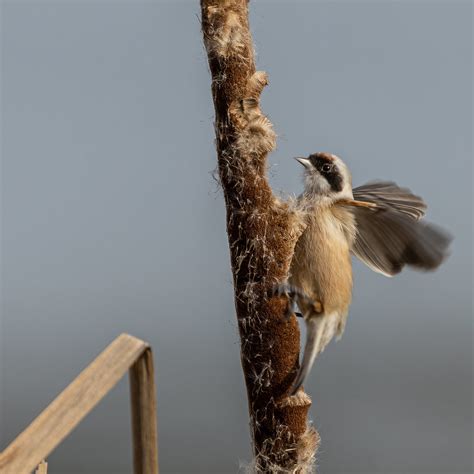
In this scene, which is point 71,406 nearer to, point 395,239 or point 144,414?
point 144,414

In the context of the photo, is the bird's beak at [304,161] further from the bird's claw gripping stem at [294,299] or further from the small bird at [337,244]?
the bird's claw gripping stem at [294,299]

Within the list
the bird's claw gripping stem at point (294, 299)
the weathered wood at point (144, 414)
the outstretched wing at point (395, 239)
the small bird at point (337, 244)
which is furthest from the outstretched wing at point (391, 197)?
the weathered wood at point (144, 414)

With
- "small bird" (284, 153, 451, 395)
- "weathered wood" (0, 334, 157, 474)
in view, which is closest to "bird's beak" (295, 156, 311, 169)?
"small bird" (284, 153, 451, 395)

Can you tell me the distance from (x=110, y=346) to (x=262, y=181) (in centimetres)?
47

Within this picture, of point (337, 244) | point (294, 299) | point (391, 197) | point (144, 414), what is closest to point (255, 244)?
point (294, 299)

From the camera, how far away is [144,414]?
1.23 metres

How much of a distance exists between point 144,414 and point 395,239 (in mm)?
780

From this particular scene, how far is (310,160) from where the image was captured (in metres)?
1.84

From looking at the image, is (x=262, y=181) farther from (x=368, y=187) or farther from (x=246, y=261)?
(x=368, y=187)

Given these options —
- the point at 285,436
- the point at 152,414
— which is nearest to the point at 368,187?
the point at 285,436

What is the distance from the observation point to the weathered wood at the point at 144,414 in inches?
48.5

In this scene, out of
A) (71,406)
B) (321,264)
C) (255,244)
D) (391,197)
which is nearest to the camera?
(71,406)

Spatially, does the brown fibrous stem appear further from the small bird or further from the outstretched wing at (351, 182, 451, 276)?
the outstretched wing at (351, 182, 451, 276)

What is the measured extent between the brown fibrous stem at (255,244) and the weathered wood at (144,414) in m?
0.33
